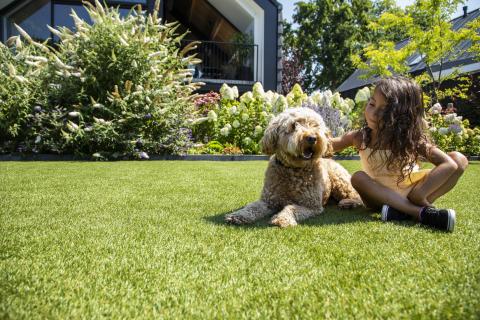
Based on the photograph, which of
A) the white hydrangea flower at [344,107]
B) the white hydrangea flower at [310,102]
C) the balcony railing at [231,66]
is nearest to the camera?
the white hydrangea flower at [310,102]

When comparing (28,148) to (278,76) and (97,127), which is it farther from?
(278,76)

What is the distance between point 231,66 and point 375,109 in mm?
10920

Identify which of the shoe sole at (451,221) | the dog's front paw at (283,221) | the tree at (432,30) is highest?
the tree at (432,30)

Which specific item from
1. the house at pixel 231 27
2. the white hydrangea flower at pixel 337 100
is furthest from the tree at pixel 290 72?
the white hydrangea flower at pixel 337 100

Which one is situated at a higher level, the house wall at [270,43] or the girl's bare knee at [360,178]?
the house wall at [270,43]

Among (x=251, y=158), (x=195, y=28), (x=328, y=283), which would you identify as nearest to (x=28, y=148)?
(x=251, y=158)

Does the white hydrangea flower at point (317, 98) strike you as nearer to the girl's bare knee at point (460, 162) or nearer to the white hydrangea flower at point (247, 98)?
the white hydrangea flower at point (247, 98)

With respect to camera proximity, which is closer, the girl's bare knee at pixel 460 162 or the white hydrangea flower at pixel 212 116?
the girl's bare knee at pixel 460 162

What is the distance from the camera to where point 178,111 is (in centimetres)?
805

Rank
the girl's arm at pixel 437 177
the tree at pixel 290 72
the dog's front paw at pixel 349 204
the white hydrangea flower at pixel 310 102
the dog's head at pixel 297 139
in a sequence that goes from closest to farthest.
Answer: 1. the girl's arm at pixel 437 177
2. the dog's head at pixel 297 139
3. the dog's front paw at pixel 349 204
4. the white hydrangea flower at pixel 310 102
5. the tree at pixel 290 72

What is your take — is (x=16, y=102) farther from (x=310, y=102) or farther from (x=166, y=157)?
(x=310, y=102)

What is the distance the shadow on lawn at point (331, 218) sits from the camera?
2559 mm

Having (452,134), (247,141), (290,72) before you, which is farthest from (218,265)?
(290,72)

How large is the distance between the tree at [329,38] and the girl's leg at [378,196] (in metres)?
31.1
